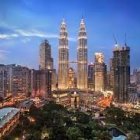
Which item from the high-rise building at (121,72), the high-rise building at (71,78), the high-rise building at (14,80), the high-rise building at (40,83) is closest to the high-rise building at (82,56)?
the high-rise building at (71,78)

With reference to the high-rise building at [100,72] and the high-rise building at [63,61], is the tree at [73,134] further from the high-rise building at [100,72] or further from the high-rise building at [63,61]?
the high-rise building at [100,72]

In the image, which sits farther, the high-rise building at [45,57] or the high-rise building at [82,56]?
the high-rise building at [45,57]

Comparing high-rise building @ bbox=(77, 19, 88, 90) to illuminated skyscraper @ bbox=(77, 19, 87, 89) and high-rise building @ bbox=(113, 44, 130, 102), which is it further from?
high-rise building @ bbox=(113, 44, 130, 102)

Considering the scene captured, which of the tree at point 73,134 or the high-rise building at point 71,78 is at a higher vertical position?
the high-rise building at point 71,78

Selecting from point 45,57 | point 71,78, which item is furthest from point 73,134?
point 45,57

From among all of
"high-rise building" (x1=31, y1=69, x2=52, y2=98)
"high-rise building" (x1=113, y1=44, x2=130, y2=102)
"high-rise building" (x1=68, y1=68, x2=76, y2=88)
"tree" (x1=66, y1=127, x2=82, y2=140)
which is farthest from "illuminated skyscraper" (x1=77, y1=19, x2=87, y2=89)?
"tree" (x1=66, y1=127, x2=82, y2=140)

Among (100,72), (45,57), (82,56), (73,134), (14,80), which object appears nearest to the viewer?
(73,134)

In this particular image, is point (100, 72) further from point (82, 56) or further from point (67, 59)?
point (67, 59)
